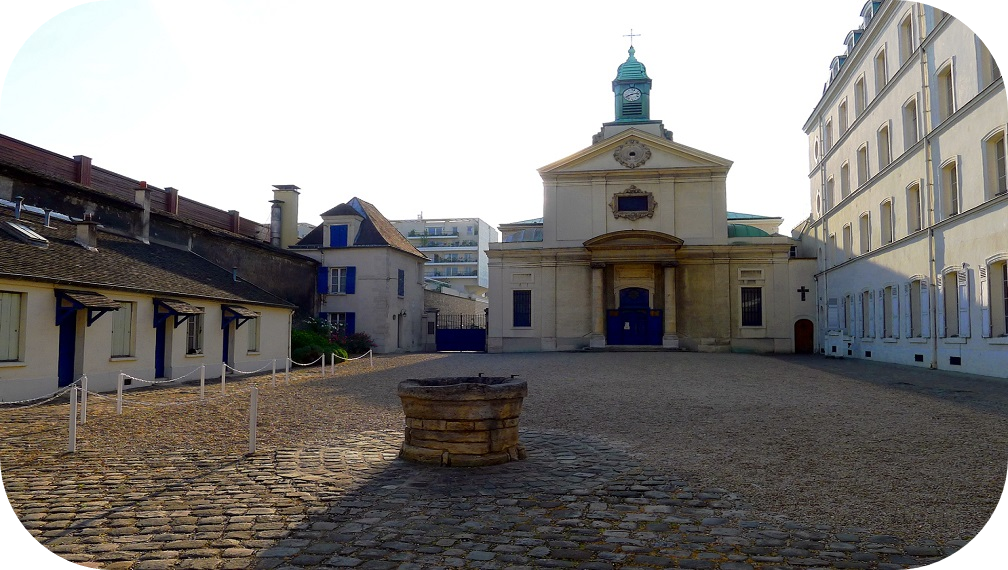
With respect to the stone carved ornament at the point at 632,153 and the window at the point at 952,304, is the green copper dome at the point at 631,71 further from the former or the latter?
the window at the point at 952,304

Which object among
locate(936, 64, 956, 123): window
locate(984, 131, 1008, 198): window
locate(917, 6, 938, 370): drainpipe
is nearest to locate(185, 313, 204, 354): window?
locate(984, 131, 1008, 198): window

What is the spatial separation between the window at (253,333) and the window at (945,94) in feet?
76.5

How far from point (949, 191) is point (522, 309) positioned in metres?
20.4

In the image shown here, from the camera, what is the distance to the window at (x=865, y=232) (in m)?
26.7

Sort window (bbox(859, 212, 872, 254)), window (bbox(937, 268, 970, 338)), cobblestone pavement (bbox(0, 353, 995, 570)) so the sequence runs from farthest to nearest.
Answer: window (bbox(859, 212, 872, 254)) < window (bbox(937, 268, 970, 338)) < cobblestone pavement (bbox(0, 353, 995, 570))

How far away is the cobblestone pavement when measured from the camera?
437 centimetres

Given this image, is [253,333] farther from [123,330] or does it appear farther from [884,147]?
[884,147]

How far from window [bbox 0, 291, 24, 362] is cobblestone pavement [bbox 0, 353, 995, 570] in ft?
24.5

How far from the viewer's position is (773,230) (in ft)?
155

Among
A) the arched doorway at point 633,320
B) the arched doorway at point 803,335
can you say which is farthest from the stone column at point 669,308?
the arched doorway at point 803,335

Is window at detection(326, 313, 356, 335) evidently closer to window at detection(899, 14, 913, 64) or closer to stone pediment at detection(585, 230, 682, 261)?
stone pediment at detection(585, 230, 682, 261)

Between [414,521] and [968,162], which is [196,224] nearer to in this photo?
[414,521]

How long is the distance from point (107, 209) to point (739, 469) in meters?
21.6

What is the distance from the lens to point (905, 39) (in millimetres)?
22766
